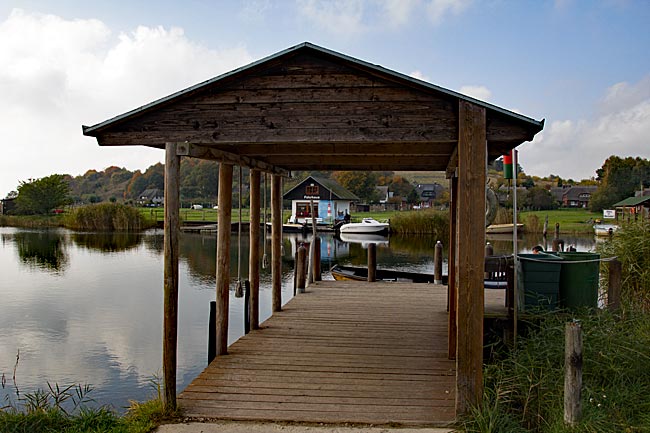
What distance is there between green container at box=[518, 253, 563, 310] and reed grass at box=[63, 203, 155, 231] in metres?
41.4

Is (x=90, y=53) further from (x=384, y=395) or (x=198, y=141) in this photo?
(x=384, y=395)

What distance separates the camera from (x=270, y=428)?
495cm

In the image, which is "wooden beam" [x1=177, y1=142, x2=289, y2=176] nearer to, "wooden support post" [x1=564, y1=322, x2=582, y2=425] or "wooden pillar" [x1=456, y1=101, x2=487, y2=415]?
"wooden pillar" [x1=456, y1=101, x2=487, y2=415]

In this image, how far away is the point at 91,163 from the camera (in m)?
99.7

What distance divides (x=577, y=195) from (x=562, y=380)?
3164 inches

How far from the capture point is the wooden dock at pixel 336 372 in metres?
5.32

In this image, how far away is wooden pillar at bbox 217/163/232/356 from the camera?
23.2 ft

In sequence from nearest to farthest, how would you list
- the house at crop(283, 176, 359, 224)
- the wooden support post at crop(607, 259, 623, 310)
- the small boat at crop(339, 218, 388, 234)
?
the wooden support post at crop(607, 259, 623, 310) < the small boat at crop(339, 218, 388, 234) < the house at crop(283, 176, 359, 224)

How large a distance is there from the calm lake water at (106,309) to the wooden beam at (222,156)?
4014mm

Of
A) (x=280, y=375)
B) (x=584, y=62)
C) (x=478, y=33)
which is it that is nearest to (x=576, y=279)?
(x=280, y=375)

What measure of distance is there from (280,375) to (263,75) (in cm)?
321

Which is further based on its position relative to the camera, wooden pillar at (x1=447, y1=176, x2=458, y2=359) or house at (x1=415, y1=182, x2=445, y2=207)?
house at (x1=415, y1=182, x2=445, y2=207)

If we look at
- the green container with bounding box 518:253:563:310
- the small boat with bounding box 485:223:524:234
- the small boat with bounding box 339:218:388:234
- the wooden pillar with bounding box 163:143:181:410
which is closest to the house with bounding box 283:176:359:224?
the small boat with bounding box 339:218:388:234

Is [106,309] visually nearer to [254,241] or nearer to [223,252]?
[254,241]
